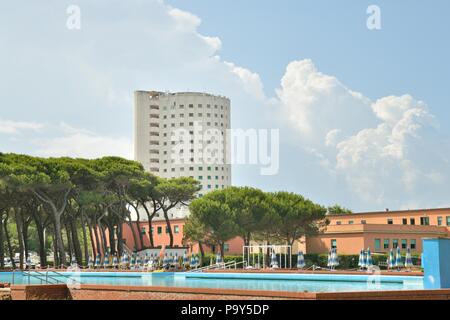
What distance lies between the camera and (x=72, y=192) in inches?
2645

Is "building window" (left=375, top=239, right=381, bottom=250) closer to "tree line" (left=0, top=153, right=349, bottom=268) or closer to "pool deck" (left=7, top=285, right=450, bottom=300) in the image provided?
"tree line" (left=0, top=153, right=349, bottom=268)

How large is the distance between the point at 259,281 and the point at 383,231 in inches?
1310

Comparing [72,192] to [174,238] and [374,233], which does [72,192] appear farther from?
[374,233]

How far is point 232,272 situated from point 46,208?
30040 mm

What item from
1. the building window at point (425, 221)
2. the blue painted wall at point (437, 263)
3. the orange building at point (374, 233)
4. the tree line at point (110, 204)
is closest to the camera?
the blue painted wall at point (437, 263)

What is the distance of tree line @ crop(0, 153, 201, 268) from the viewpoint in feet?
205

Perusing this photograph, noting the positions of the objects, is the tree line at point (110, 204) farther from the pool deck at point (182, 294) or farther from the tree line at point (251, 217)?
the pool deck at point (182, 294)

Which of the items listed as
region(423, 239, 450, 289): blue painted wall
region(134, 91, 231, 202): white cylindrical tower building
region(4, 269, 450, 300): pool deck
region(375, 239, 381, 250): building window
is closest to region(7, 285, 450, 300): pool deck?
region(4, 269, 450, 300): pool deck

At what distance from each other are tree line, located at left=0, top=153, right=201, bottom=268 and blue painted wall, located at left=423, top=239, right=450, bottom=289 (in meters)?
43.5

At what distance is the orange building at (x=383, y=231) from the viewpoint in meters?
66.8

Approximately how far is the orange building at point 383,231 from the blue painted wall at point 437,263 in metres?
43.4

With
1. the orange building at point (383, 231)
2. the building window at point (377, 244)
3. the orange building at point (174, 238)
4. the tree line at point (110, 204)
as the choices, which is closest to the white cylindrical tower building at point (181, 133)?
the orange building at point (174, 238)
